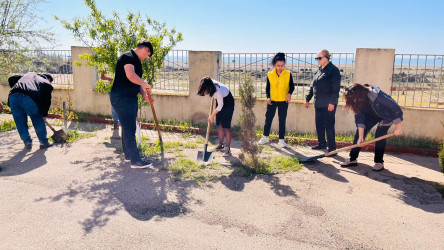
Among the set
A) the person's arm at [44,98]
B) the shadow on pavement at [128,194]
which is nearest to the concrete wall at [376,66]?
the shadow on pavement at [128,194]

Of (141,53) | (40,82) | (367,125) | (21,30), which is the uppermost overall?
(21,30)

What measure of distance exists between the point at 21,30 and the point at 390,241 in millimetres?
9281

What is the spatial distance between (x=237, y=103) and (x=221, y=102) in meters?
2.54

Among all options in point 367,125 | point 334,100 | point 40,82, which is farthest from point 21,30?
point 367,125

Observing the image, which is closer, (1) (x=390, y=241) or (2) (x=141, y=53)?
(1) (x=390, y=241)

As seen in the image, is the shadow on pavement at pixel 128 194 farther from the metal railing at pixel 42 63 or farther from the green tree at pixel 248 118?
the metal railing at pixel 42 63

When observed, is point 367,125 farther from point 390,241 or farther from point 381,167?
point 390,241

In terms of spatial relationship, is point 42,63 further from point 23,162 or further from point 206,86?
point 206,86

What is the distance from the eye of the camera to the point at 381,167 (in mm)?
5594

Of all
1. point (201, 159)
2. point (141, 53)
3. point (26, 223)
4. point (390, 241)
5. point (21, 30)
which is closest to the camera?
point (390, 241)

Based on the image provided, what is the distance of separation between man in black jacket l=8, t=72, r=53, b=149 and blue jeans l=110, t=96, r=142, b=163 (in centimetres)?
210

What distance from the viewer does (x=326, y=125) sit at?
6.45m

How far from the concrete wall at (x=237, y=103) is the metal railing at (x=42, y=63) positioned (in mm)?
628

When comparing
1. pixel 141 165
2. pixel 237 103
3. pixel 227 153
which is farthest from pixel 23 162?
pixel 237 103
